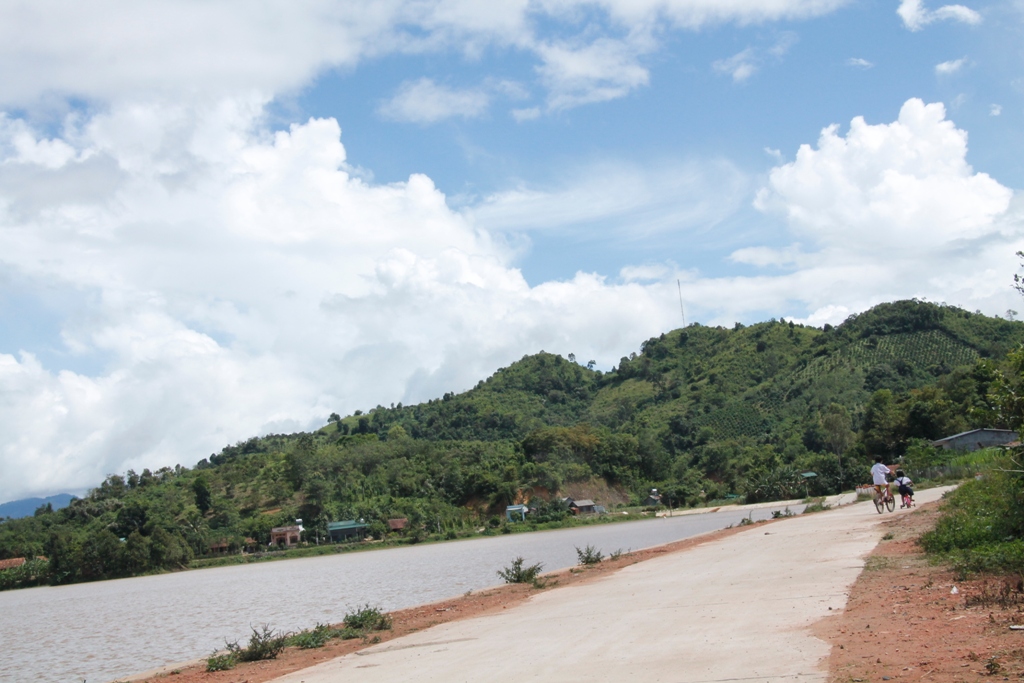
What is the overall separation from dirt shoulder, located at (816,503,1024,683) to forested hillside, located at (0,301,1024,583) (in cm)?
5285

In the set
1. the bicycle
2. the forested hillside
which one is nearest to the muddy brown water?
the bicycle

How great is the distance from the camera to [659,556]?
28312mm

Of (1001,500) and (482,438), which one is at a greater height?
(482,438)

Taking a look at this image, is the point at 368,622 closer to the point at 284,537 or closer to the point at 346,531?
the point at 284,537

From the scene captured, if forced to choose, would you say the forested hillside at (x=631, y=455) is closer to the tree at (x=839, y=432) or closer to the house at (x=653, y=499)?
the tree at (x=839, y=432)

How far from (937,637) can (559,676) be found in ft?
12.9

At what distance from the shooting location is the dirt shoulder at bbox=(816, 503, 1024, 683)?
6508 millimetres

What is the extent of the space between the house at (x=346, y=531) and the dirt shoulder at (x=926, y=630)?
2877 inches

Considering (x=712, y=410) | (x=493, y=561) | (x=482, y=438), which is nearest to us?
(x=493, y=561)

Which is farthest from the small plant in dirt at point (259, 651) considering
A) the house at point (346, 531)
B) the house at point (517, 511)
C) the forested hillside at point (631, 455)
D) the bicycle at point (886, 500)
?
the house at point (346, 531)

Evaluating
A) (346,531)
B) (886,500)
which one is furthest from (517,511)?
(886,500)

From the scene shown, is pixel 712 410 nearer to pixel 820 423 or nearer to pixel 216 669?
pixel 820 423

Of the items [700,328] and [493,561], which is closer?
[493,561]

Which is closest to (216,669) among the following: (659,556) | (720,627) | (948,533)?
(720,627)
